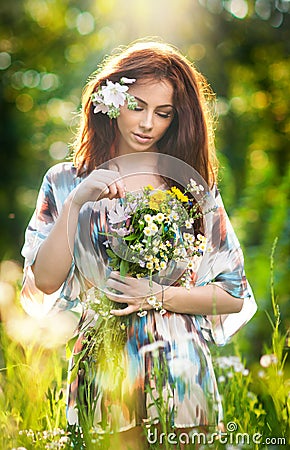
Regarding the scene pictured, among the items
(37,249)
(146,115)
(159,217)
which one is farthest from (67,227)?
(146,115)

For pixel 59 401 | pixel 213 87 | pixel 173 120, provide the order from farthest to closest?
pixel 213 87
pixel 59 401
pixel 173 120

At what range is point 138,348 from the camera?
1458mm

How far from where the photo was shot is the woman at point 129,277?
1456 millimetres

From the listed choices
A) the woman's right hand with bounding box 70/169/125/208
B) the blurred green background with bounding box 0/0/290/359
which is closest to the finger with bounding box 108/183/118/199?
the woman's right hand with bounding box 70/169/125/208

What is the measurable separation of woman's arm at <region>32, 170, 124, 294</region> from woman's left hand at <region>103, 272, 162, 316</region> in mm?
102

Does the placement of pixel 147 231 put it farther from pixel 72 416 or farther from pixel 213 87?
pixel 213 87

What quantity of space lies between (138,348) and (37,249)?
0.29m

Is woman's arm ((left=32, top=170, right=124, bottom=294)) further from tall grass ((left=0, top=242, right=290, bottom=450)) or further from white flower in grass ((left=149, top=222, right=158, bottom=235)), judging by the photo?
tall grass ((left=0, top=242, right=290, bottom=450))

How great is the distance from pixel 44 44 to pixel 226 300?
1.28 meters

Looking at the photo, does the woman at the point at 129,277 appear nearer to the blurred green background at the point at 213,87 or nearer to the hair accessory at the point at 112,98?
the hair accessory at the point at 112,98

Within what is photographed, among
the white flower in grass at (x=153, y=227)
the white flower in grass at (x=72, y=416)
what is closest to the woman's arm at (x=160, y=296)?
the white flower in grass at (x=153, y=227)

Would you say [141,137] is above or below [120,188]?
above

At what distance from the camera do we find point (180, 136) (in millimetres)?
1542

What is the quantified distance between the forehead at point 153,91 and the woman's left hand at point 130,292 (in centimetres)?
38
